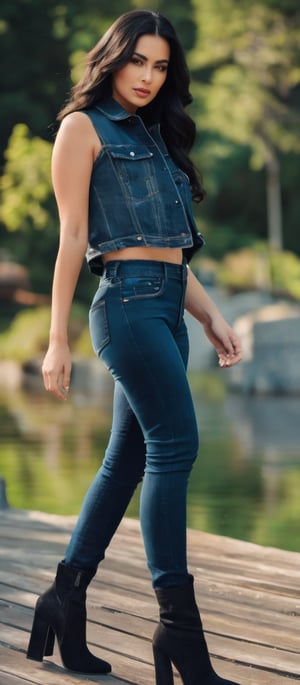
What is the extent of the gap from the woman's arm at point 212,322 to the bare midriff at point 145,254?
9.8 inches

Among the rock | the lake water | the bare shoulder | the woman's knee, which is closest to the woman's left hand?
the woman's knee

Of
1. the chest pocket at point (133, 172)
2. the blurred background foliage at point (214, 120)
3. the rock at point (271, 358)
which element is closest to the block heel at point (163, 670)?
the chest pocket at point (133, 172)

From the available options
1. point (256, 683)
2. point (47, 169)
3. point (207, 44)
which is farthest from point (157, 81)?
point (207, 44)

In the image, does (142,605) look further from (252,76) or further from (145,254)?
(252,76)

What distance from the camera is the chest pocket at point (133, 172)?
363 centimetres

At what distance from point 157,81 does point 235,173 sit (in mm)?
45004

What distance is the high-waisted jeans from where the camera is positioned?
139 inches

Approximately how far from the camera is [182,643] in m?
3.51

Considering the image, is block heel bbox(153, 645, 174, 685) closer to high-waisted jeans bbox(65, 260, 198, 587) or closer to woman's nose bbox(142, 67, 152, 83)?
high-waisted jeans bbox(65, 260, 198, 587)

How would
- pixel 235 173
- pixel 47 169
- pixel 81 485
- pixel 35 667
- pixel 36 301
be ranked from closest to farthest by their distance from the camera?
pixel 35 667, pixel 81 485, pixel 47 169, pixel 36 301, pixel 235 173

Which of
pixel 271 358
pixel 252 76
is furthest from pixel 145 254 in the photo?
pixel 252 76

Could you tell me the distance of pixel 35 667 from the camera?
3.86 metres

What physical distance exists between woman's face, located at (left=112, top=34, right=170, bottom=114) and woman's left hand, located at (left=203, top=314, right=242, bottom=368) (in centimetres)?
60

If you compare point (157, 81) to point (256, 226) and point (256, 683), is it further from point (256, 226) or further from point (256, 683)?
point (256, 226)
